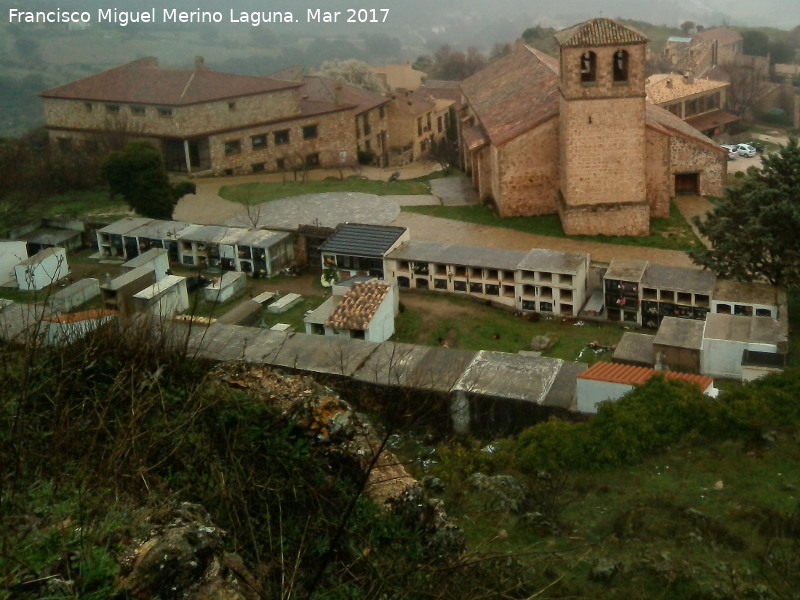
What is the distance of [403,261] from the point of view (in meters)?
26.3

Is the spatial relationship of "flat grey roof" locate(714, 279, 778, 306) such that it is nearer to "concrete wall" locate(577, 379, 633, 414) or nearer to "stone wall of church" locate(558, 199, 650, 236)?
"stone wall of church" locate(558, 199, 650, 236)

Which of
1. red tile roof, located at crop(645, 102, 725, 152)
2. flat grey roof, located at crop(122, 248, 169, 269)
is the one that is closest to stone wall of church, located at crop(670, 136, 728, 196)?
red tile roof, located at crop(645, 102, 725, 152)

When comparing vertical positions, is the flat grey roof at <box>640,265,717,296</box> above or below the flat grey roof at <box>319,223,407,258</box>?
below

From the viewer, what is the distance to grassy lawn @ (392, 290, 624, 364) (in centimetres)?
2277

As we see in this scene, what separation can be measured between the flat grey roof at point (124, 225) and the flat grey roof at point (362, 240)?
20.8 ft

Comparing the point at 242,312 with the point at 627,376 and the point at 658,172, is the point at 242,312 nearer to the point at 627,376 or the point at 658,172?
the point at 627,376

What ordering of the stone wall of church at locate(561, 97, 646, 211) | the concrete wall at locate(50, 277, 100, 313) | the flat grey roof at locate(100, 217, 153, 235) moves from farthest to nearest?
the flat grey roof at locate(100, 217, 153, 235) < the stone wall of church at locate(561, 97, 646, 211) < the concrete wall at locate(50, 277, 100, 313)

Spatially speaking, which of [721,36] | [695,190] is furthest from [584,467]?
[721,36]

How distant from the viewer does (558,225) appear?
30.8 metres

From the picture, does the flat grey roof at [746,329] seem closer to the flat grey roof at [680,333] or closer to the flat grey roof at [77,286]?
the flat grey roof at [680,333]

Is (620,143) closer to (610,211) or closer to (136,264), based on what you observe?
(610,211)

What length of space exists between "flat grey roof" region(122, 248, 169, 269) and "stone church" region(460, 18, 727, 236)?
10958mm

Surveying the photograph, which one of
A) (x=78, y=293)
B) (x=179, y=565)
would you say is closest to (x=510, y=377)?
(x=179, y=565)

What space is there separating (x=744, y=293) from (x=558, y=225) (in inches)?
343
